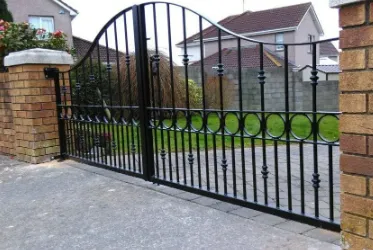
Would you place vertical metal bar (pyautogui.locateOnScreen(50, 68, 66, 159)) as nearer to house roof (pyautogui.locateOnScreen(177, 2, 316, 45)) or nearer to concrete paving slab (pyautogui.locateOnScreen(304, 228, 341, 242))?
concrete paving slab (pyautogui.locateOnScreen(304, 228, 341, 242))

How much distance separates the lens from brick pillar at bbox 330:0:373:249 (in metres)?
1.88

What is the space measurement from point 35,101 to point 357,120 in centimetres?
A: 413

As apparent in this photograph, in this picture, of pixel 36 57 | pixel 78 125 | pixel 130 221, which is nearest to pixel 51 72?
pixel 36 57

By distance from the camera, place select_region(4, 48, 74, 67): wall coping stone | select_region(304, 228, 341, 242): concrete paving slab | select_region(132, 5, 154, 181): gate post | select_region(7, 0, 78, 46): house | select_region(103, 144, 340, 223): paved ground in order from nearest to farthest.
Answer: select_region(304, 228, 341, 242): concrete paving slab
select_region(103, 144, 340, 223): paved ground
select_region(132, 5, 154, 181): gate post
select_region(4, 48, 74, 67): wall coping stone
select_region(7, 0, 78, 46): house

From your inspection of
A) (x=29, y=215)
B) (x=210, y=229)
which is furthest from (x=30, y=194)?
(x=210, y=229)

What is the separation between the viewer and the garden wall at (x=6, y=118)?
5.54 meters

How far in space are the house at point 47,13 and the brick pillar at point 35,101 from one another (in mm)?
19536

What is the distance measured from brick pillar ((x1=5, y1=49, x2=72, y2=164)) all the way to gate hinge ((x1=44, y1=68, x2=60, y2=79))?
48 mm

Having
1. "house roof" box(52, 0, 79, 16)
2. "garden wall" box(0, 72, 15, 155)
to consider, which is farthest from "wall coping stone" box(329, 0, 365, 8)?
"house roof" box(52, 0, 79, 16)

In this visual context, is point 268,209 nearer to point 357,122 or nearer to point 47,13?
point 357,122

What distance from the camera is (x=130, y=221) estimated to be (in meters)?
3.02

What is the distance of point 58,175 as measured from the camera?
179 inches

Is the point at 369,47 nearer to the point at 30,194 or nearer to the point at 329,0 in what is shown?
the point at 329,0

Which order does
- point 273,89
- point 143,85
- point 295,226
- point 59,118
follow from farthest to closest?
1. point 273,89
2. point 59,118
3. point 143,85
4. point 295,226
